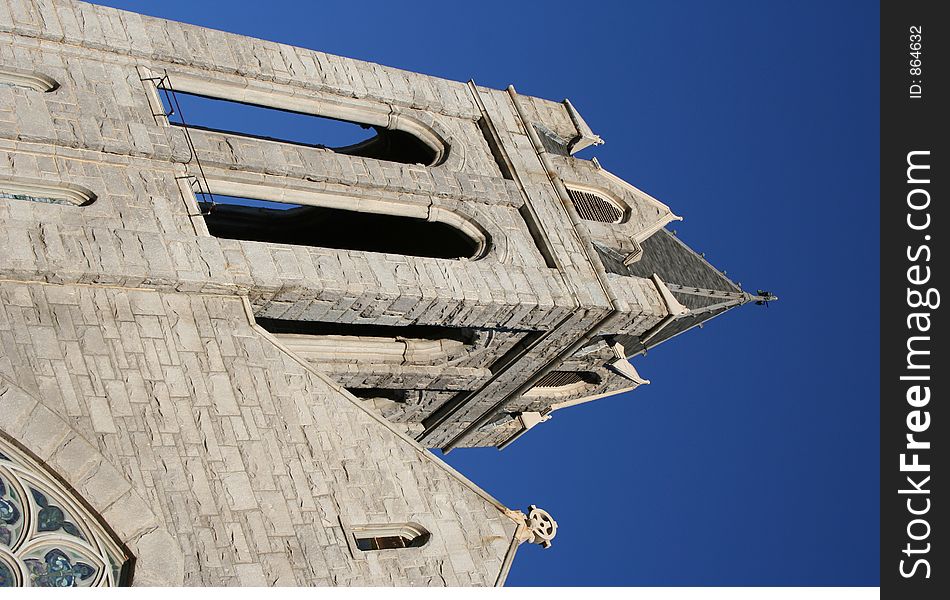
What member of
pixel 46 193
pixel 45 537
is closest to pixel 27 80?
pixel 46 193

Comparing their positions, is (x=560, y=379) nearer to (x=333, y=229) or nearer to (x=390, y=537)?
(x=333, y=229)

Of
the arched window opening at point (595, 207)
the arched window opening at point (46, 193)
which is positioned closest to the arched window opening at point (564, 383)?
the arched window opening at point (595, 207)

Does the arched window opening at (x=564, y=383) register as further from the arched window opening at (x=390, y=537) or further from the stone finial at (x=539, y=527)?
the arched window opening at (x=390, y=537)

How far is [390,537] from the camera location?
1797 centimetres

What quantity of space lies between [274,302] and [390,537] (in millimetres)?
3746

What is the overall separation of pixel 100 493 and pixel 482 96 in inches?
505

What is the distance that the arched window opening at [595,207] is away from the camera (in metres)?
25.8

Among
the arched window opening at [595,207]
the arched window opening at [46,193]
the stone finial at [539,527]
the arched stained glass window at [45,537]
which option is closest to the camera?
the arched stained glass window at [45,537]

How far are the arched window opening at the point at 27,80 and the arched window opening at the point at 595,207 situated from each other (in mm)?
9844

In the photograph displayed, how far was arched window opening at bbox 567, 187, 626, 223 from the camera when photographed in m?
25.8

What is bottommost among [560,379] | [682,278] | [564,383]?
[560,379]

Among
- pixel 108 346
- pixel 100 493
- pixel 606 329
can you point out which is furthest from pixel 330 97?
pixel 100 493

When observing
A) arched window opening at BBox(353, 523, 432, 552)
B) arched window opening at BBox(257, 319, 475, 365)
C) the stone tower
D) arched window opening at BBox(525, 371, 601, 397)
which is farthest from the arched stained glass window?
arched window opening at BBox(525, 371, 601, 397)

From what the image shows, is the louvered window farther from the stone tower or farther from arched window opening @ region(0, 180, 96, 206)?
arched window opening @ region(0, 180, 96, 206)
